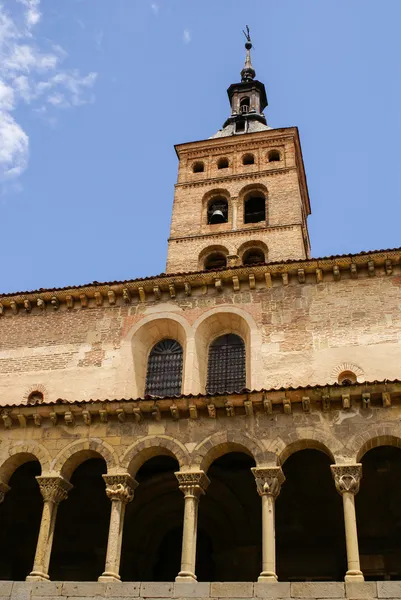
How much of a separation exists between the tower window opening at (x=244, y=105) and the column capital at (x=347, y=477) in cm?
2505

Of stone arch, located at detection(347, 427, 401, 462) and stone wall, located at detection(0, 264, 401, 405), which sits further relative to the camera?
stone wall, located at detection(0, 264, 401, 405)

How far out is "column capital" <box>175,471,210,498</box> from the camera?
43.0 feet

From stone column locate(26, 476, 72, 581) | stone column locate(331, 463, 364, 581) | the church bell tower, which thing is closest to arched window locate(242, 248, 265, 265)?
the church bell tower

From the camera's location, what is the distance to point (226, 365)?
1772cm

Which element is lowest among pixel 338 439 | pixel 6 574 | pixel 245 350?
pixel 6 574

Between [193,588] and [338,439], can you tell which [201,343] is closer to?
[338,439]

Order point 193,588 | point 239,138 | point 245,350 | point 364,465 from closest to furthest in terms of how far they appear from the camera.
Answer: point 193,588 < point 364,465 < point 245,350 < point 239,138

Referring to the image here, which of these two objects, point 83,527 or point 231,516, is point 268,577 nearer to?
point 231,516

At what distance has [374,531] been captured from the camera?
1543 cm

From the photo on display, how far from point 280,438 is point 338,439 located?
3.75ft

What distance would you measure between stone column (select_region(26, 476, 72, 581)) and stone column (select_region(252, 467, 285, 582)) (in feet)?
13.7

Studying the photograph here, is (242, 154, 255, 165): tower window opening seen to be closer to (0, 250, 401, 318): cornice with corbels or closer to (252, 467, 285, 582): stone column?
(0, 250, 401, 318): cornice with corbels

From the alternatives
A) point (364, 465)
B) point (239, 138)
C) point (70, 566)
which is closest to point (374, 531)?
point (364, 465)

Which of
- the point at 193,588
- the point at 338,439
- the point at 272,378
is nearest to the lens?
the point at 193,588
